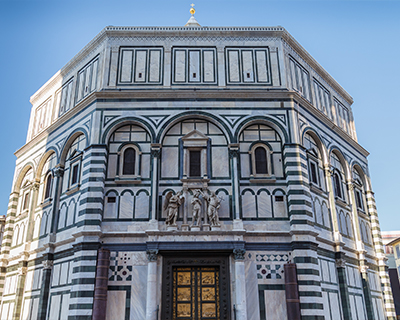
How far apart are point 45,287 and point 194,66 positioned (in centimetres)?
1127

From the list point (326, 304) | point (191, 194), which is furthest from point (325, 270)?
point (191, 194)

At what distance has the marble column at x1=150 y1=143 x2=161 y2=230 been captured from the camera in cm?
1555

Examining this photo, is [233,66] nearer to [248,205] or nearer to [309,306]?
[248,205]

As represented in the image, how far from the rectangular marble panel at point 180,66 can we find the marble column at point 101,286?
26.4 ft

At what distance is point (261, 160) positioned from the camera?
1706 cm

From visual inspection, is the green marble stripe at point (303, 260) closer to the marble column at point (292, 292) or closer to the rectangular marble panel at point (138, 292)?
the marble column at point (292, 292)

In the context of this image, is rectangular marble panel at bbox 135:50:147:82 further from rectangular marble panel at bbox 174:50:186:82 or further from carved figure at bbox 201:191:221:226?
carved figure at bbox 201:191:221:226

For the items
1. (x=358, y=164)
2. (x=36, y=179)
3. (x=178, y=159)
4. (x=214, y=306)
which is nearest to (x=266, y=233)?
(x=214, y=306)

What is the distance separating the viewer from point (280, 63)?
18609 millimetres

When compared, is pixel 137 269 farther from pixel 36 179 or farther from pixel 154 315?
pixel 36 179

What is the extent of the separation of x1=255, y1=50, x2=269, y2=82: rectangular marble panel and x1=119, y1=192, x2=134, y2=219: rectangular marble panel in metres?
7.68

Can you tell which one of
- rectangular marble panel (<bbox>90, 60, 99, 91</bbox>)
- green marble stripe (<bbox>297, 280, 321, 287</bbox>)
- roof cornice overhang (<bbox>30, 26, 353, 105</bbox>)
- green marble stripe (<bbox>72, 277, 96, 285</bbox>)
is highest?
roof cornice overhang (<bbox>30, 26, 353, 105</bbox>)

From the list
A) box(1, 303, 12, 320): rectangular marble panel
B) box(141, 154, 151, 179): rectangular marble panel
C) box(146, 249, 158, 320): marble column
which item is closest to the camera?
box(146, 249, 158, 320): marble column

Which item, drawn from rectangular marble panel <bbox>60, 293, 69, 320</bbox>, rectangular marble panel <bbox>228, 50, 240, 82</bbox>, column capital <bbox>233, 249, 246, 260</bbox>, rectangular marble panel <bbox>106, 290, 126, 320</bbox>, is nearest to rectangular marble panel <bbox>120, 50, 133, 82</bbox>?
rectangular marble panel <bbox>228, 50, 240, 82</bbox>
